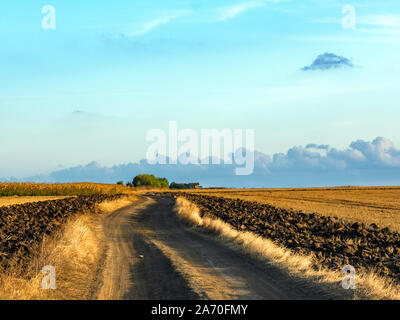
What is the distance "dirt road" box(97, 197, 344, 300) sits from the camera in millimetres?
10688

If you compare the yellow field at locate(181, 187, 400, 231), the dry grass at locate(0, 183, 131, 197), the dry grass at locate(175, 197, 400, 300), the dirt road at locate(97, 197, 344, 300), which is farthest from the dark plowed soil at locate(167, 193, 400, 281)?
the dry grass at locate(0, 183, 131, 197)

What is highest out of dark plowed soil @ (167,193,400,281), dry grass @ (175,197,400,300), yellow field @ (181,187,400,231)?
dry grass @ (175,197,400,300)

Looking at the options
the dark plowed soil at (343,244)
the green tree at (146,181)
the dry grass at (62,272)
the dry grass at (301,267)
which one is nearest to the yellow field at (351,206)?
the dark plowed soil at (343,244)

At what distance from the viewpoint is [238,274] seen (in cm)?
1304

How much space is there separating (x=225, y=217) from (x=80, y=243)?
14.9 m

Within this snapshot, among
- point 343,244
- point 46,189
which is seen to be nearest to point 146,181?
point 46,189

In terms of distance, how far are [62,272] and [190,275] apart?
3.65 metres

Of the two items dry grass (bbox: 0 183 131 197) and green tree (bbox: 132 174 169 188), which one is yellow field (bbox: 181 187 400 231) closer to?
dry grass (bbox: 0 183 131 197)

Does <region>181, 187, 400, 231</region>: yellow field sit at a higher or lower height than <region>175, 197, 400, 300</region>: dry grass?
lower

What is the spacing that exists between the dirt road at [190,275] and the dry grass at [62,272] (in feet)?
1.64

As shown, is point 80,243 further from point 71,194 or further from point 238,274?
point 71,194

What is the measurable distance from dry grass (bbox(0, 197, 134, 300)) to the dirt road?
1.64 feet

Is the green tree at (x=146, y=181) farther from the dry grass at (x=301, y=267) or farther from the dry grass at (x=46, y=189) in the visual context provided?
the dry grass at (x=301, y=267)

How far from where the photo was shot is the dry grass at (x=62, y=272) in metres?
10.1
